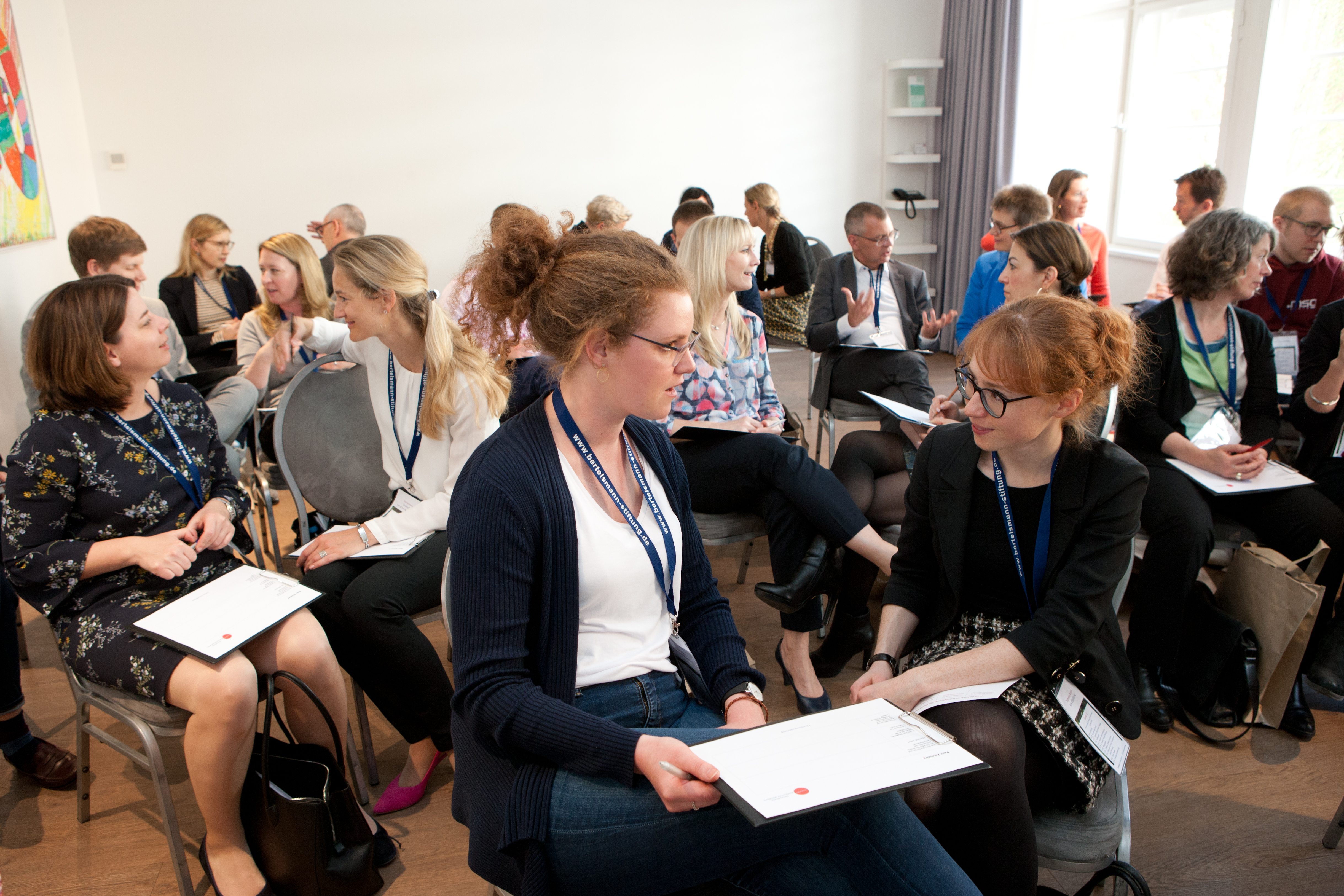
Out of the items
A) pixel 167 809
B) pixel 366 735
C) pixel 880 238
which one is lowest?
pixel 366 735

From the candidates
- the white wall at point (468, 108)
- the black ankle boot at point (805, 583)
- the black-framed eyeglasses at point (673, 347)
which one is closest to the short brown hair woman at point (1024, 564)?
the black-framed eyeglasses at point (673, 347)

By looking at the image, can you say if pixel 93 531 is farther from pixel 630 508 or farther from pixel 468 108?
pixel 468 108

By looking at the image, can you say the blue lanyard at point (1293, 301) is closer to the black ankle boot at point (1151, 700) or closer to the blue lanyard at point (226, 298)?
the black ankle boot at point (1151, 700)

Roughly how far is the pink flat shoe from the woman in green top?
1.99 meters

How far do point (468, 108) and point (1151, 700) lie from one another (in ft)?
20.2

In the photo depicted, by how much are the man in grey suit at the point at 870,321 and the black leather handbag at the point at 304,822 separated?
237 centimetres

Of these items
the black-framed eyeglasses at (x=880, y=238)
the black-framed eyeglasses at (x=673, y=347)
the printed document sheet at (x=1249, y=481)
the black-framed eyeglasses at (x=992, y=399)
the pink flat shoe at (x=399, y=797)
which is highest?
the black-framed eyeglasses at (x=673, y=347)

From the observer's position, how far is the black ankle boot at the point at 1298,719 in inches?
94.7

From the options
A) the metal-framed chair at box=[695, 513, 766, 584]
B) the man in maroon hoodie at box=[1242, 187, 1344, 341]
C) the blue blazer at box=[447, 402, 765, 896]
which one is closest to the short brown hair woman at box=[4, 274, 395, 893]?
the blue blazer at box=[447, 402, 765, 896]

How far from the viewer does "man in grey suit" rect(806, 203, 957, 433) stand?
11.6ft

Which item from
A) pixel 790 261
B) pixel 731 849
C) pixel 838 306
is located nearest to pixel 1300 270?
pixel 838 306

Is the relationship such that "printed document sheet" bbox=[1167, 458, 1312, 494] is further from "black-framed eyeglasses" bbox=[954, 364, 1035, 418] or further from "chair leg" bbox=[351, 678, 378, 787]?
"chair leg" bbox=[351, 678, 378, 787]

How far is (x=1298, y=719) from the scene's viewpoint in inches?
95.7

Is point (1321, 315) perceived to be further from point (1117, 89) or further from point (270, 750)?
point (1117, 89)
